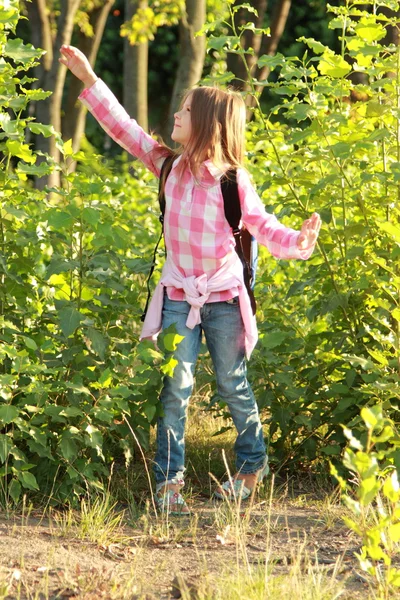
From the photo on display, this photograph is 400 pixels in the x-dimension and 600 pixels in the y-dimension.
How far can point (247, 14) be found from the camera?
13.4m

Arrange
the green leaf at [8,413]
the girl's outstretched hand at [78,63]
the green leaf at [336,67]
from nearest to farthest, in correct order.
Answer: the green leaf at [8,413] < the green leaf at [336,67] < the girl's outstretched hand at [78,63]

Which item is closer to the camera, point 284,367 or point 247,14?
point 284,367

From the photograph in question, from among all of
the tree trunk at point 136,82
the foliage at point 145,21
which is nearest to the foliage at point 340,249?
the foliage at point 145,21

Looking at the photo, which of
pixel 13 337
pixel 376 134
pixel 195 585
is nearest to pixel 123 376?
pixel 13 337

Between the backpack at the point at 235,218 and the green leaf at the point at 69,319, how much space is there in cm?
32

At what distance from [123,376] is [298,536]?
0.86 metres

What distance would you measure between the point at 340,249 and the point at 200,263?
0.66 meters

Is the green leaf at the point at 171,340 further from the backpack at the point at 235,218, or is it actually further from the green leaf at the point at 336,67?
the green leaf at the point at 336,67

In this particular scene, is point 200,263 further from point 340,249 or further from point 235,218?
point 340,249

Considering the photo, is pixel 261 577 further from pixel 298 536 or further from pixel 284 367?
pixel 284 367

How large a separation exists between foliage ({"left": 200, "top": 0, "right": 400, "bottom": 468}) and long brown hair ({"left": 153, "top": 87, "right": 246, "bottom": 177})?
15 centimetres

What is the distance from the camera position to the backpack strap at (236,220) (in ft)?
12.0

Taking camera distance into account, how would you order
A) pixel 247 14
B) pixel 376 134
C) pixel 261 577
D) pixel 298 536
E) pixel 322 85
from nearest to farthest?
pixel 261 577, pixel 298 536, pixel 376 134, pixel 322 85, pixel 247 14

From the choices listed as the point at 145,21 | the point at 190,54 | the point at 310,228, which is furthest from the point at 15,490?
the point at 145,21
